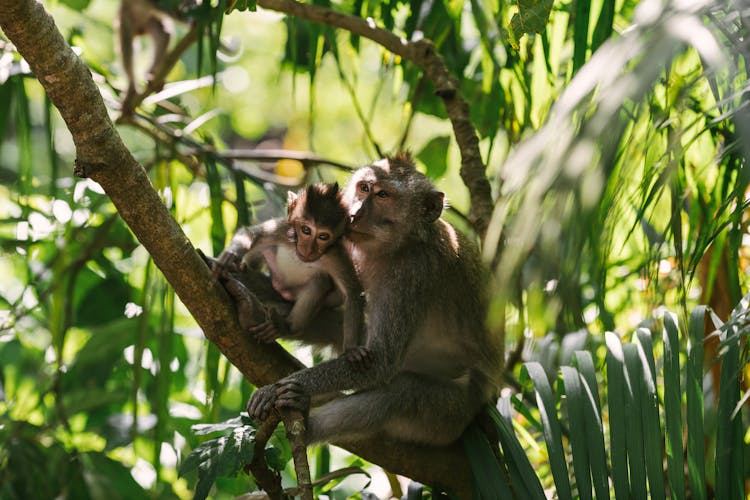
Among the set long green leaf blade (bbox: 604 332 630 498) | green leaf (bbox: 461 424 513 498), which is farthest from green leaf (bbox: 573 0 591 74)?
green leaf (bbox: 461 424 513 498)

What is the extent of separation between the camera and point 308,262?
11.2 ft

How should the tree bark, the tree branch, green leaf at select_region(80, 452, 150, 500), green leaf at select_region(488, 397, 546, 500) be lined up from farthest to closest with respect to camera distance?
1. green leaf at select_region(80, 452, 150, 500)
2. the tree branch
3. green leaf at select_region(488, 397, 546, 500)
4. the tree bark

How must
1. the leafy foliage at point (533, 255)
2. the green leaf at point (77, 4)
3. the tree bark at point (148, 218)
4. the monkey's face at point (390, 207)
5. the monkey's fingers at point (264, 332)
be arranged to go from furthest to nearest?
the green leaf at point (77, 4)
the monkey's face at point (390, 207)
the monkey's fingers at point (264, 332)
the tree bark at point (148, 218)
the leafy foliage at point (533, 255)

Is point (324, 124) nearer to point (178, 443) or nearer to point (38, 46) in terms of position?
point (178, 443)

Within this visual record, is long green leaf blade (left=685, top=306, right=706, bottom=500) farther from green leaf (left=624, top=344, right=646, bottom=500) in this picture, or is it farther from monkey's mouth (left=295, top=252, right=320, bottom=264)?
monkey's mouth (left=295, top=252, right=320, bottom=264)

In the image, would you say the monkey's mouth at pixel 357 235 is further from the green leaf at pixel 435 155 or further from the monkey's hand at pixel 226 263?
the green leaf at pixel 435 155

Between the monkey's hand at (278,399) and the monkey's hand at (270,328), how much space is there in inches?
7.0

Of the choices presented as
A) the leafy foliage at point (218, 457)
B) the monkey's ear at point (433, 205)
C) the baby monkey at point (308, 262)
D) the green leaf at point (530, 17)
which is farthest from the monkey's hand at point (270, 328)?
the green leaf at point (530, 17)

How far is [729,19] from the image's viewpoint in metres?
1.81

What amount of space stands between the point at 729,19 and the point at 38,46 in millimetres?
1688

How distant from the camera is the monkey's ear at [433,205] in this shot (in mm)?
3459

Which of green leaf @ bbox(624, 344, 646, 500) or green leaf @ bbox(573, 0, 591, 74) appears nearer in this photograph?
green leaf @ bbox(624, 344, 646, 500)

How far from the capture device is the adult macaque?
3.17 m

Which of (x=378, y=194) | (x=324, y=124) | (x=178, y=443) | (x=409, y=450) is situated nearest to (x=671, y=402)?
(x=409, y=450)
